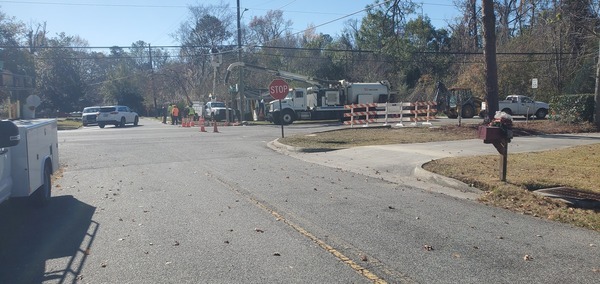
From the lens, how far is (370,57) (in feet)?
196

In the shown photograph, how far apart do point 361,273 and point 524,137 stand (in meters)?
17.0

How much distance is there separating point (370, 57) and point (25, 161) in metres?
53.7

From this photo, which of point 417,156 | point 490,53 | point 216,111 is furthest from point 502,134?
point 216,111

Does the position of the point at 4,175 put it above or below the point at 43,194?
above

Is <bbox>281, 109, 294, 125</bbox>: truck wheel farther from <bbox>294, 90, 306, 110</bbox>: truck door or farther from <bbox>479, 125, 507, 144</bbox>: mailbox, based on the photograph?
<bbox>479, 125, 507, 144</bbox>: mailbox

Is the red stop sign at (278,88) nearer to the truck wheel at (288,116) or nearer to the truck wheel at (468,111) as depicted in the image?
the truck wheel at (288,116)

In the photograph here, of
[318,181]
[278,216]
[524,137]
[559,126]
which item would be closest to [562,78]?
[559,126]

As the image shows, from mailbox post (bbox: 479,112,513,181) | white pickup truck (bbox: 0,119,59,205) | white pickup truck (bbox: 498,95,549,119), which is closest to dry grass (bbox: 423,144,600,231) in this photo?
mailbox post (bbox: 479,112,513,181)

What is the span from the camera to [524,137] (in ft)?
67.2

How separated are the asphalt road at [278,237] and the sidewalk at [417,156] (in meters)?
0.68

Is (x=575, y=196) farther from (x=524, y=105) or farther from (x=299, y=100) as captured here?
(x=524, y=105)

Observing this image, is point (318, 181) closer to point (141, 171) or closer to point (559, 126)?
point (141, 171)

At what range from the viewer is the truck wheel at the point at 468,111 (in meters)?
38.0

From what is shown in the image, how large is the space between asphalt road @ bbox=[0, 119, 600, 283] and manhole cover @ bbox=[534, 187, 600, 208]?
42.2 inches
